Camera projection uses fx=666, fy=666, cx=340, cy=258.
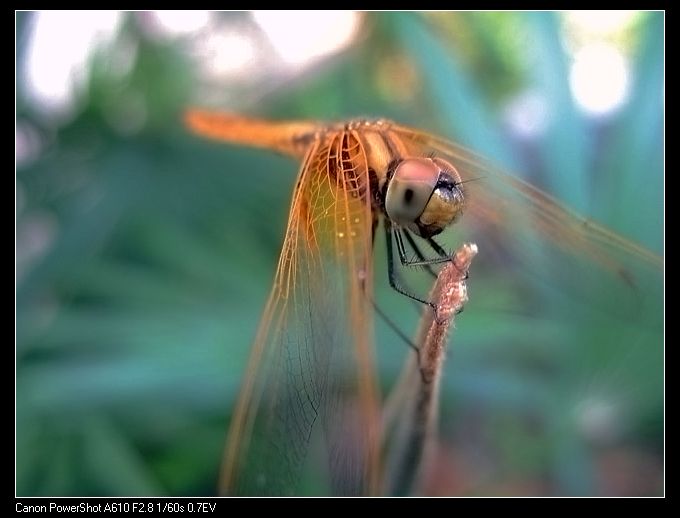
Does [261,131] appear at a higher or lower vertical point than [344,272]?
higher

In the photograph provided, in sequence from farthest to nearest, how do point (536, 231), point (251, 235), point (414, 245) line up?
1. point (251, 235)
2. point (536, 231)
3. point (414, 245)

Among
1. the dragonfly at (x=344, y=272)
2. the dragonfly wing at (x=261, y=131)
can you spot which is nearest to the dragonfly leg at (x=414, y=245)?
the dragonfly at (x=344, y=272)

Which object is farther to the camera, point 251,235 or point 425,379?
point 251,235

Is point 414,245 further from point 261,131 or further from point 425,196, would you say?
point 261,131

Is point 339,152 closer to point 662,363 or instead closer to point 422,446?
point 422,446

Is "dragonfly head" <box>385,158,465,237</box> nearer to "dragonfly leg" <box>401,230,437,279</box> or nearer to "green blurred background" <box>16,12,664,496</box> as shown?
"dragonfly leg" <box>401,230,437,279</box>

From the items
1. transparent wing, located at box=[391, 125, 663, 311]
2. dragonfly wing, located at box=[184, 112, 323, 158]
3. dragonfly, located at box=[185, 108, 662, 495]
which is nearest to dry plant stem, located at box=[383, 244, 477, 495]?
dragonfly, located at box=[185, 108, 662, 495]

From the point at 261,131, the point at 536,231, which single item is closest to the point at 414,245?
the point at 536,231
